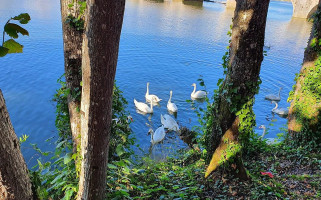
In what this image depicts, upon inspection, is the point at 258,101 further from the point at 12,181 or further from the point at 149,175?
the point at 12,181

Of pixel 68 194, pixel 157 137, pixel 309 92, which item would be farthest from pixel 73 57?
pixel 157 137

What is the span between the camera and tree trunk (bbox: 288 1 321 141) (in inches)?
215

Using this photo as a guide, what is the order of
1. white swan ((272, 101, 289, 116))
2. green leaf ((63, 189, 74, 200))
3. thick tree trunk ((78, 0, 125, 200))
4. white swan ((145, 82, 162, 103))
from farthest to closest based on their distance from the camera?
white swan ((145, 82, 162, 103)) → white swan ((272, 101, 289, 116)) → green leaf ((63, 189, 74, 200)) → thick tree trunk ((78, 0, 125, 200))

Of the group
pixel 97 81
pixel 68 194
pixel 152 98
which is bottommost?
pixel 152 98

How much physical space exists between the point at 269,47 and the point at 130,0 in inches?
656

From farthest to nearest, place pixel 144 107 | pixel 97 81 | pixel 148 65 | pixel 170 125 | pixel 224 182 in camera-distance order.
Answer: pixel 148 65 → pixel 144 107 → pixel 170 125 → pixel 224 182 → pixel 97 81

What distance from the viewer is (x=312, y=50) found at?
5535mm

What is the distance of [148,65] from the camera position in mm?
14188

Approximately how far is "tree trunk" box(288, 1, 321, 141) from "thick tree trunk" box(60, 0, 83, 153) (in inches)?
190

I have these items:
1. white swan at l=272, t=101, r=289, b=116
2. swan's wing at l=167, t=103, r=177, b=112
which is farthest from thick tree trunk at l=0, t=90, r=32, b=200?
white swan at l=272, t=101, r=289, b=116

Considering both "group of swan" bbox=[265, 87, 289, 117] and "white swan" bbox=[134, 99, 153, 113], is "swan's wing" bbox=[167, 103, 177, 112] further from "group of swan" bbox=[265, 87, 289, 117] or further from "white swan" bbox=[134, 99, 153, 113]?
"group of swan" bbox=[265, 87, 289, 117]

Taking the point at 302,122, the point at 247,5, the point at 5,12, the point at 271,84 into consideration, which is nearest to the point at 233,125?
the point at 247,5

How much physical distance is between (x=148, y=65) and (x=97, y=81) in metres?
12.2

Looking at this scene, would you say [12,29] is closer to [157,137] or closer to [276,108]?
[157,137]
